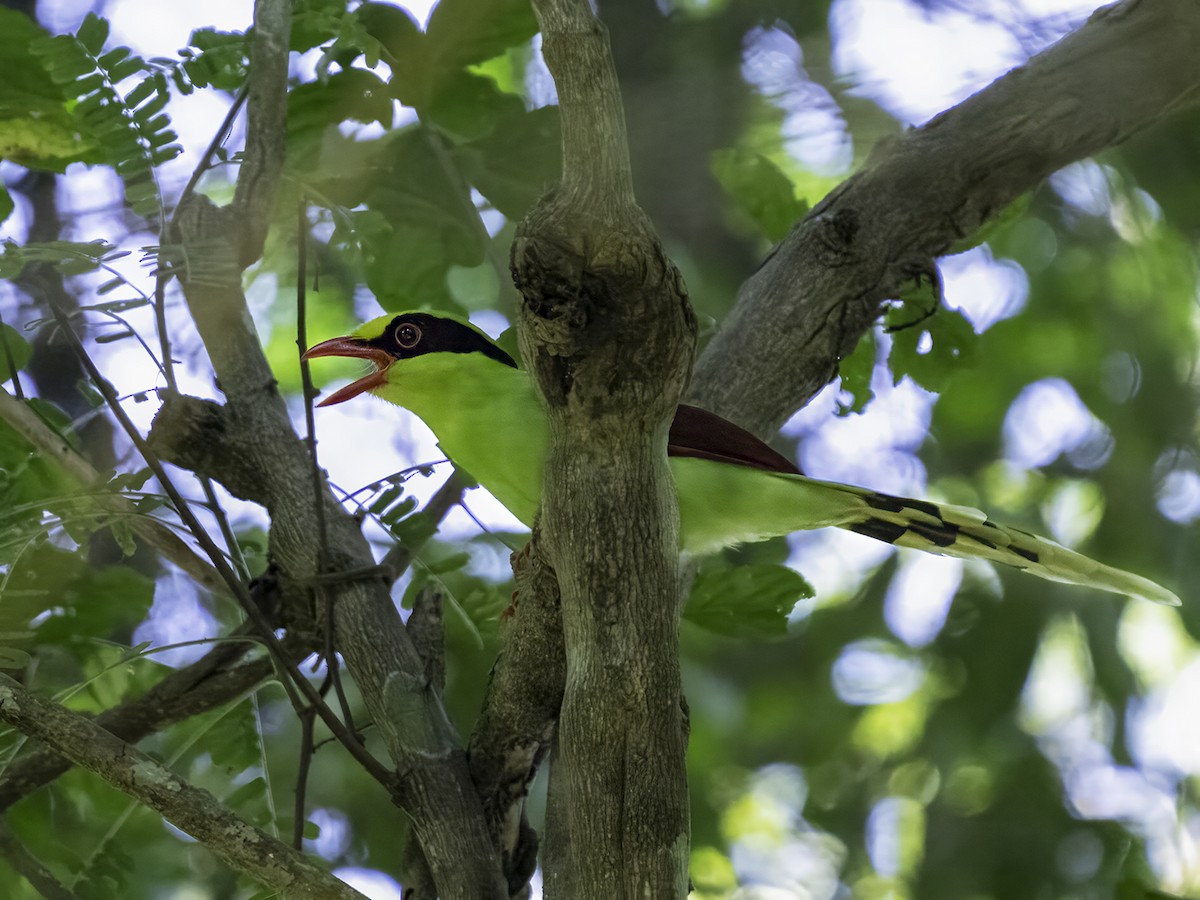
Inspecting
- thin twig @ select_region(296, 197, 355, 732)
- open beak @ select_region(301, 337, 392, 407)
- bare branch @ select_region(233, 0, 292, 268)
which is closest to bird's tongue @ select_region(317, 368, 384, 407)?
open beak @ select_region(301, 337, 392, 407)

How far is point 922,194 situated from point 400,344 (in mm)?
1373

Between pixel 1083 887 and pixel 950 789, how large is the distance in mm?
816

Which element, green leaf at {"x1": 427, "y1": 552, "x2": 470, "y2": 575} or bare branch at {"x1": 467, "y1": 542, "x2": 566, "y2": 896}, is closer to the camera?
bare branch at {"x1": 467, "y1": 542, "x2": 566, "y2": 896}

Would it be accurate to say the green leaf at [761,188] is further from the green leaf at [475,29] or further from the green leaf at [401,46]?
the green leaf at [401,46]

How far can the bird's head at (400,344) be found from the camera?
3004mm

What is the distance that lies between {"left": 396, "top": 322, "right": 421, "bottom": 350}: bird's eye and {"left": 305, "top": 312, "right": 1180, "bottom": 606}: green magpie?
51 millimetres

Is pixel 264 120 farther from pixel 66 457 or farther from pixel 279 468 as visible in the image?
pixel 66 457

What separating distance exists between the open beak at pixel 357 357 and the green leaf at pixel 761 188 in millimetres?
1090

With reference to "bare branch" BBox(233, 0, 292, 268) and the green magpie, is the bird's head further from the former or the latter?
"bare branch" BBox(233, 0, 292, 268)

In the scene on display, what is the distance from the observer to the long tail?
273cm

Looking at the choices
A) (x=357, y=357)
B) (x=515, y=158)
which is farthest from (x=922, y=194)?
(x=357, y=357)

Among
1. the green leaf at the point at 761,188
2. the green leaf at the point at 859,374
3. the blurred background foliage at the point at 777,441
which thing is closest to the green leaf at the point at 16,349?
the blurred background foliage at the point at 777,441

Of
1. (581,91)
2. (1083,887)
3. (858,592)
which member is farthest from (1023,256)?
(581,91)

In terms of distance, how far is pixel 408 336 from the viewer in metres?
3.04
